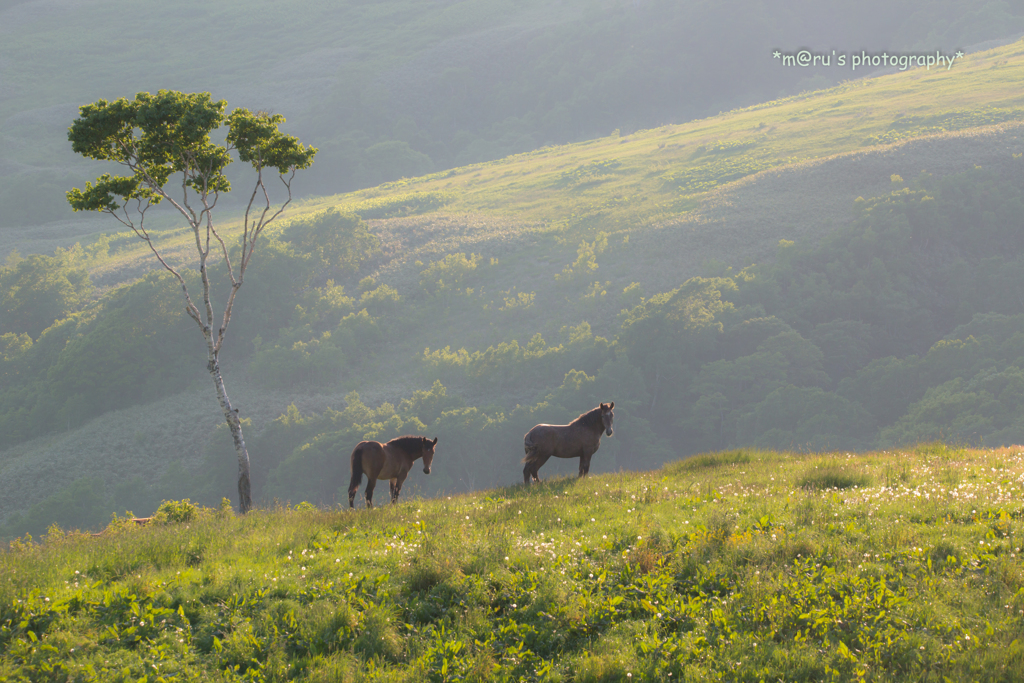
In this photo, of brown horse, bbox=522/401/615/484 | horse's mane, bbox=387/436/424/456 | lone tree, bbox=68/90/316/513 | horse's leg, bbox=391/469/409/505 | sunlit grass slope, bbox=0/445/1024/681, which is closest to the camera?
sunlit grass slope, bbox=0/445/1024/681

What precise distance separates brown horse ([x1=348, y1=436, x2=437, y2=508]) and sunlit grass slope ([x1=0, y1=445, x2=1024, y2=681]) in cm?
443

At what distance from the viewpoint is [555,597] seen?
900cm

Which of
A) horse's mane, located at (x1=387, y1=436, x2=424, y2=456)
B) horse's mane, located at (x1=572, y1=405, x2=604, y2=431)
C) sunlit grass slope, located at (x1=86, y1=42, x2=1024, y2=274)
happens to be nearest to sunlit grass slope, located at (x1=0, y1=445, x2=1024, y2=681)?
horse's mane, located at (x1=387, y1=436, x2=424, y2=456)

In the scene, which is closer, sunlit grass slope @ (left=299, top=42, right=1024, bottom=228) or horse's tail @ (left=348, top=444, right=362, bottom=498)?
horse's tail @ (left=348, top=444, right=362, bottom=498)

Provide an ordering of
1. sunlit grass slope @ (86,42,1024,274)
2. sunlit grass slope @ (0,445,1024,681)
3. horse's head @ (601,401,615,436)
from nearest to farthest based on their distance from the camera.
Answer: sunlit grass slope @ (0,445,1024,681) < horse's head @ (601,401,615,436) < sunlit grass slope @ (86,42,1024,274)

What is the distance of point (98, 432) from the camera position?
248 ft

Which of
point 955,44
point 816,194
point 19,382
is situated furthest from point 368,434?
point 955,44

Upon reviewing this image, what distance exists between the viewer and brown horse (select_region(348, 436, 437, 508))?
1659 cm

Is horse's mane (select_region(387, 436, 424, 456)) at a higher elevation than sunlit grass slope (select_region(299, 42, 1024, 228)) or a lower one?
lower

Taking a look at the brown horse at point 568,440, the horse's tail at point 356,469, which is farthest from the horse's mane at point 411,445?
the brown horse at point 568,440

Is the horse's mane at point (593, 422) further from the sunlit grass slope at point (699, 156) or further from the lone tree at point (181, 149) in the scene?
the sunlit grass slope at point (699, 156)

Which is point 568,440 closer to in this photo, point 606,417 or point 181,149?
point 606,417

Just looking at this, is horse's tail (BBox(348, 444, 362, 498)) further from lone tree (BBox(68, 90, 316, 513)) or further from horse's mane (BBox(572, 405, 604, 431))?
horse's mane (BBox(572, 405, 604, 431))

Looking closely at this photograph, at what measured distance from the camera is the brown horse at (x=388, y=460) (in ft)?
54.4
